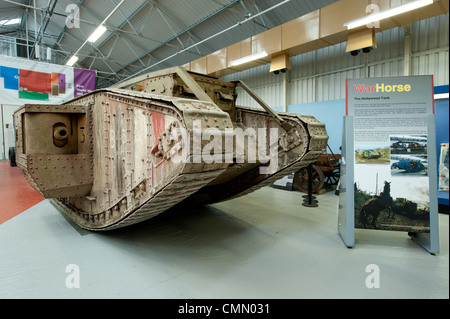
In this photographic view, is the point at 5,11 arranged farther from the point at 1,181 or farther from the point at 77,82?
the point at 1,181

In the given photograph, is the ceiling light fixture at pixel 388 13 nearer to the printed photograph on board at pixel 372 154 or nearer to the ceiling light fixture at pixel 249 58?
A: the ceiling light fixture at pixel 249 58

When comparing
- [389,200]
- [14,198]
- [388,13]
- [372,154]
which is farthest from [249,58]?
[14,198]

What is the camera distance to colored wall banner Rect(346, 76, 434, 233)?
3422 mm

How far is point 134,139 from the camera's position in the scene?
309 centimetres

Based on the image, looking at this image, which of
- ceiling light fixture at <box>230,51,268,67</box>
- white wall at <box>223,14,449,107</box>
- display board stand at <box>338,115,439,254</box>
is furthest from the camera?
ceiling light fixture at <box>230,51,268,67</box>

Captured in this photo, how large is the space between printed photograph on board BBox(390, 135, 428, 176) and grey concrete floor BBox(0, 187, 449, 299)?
1066 mm

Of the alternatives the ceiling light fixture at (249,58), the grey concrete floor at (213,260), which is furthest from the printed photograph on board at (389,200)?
the ceiling light fixture at (249,58)

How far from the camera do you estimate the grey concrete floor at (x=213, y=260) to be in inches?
101

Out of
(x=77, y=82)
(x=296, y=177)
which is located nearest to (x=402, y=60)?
(x=296, y=177)

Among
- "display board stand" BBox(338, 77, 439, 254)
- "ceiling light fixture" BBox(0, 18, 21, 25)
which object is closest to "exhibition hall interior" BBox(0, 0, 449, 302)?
"display board stand" BBox(338, 77, 439, 254)

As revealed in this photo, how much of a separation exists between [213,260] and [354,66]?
26.4ft

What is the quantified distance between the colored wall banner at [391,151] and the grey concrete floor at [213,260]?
18.5 inches

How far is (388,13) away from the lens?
5.58 m

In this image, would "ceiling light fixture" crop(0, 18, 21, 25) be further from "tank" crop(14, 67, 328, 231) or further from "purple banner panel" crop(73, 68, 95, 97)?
"tank" crop(14, 67, 328, 231)
